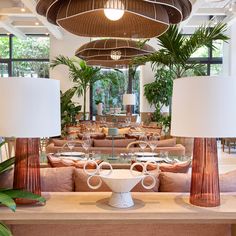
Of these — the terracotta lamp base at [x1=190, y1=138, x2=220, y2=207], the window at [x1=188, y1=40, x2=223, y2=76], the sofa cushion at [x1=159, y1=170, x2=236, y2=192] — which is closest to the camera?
the terracotta lamp base at [x1=190, y1=138, x2=220, y2=207]

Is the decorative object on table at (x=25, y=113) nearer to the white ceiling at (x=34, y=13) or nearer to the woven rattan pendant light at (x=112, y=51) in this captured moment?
the woven rattan pendant light at (x=112, y=51)

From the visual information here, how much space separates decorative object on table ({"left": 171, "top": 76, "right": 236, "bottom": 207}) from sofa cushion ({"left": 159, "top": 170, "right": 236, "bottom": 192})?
489 mm

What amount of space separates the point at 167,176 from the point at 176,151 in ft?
7.30

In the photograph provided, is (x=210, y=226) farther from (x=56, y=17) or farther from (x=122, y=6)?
(x=56, y=17)

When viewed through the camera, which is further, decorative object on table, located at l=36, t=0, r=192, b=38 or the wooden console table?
decorative object on table, located at l=36, t=0, r=192, b=38

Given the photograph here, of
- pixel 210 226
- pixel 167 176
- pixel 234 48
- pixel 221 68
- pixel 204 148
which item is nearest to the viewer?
pixel 204 148

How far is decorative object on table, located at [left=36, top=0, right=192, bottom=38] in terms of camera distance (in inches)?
97.0

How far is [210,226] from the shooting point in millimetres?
2045

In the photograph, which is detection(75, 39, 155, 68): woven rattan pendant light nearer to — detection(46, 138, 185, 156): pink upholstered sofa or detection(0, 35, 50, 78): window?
detection(46, 138, 185, 156): pink upholstered sofa

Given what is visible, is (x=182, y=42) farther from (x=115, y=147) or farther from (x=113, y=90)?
(x=113, y=90)

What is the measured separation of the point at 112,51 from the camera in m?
5.77

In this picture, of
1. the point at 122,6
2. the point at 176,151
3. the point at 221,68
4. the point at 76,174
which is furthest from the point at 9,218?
the point at 221,68

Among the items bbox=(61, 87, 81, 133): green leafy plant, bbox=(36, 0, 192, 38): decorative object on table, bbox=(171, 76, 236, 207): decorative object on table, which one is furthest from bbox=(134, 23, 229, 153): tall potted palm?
bbox=(171, 76, 236, 207): decorative object on table

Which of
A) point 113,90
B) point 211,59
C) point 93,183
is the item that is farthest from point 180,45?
point 113,90
